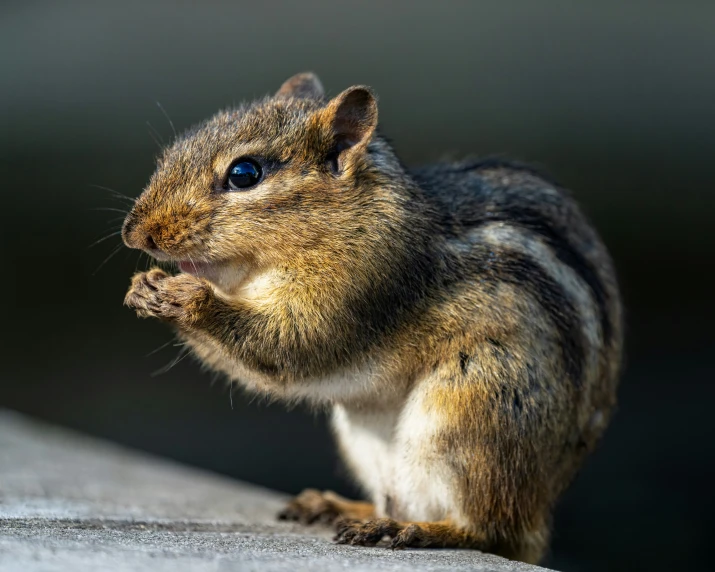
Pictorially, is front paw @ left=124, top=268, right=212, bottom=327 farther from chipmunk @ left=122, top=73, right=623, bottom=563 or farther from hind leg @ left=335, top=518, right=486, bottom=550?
hind leg @ left=335, top=518, right=486, bottom=550

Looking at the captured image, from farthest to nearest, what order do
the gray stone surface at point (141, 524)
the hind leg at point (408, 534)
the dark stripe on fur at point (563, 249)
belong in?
the dark stripe on fur at point (563, 249) → the hind leg at point (408, 534) → the gray stone surface at point (141, 524)

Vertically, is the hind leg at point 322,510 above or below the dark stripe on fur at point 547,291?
below

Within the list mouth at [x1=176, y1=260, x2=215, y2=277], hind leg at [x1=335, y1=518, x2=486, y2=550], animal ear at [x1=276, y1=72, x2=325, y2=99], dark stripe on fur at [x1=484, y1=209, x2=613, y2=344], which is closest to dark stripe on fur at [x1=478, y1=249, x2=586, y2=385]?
dark stripe on fur at [x1=484, y1=209, x2=613, y2=344]

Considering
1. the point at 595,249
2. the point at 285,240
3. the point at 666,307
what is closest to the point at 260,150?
the point at 285,240

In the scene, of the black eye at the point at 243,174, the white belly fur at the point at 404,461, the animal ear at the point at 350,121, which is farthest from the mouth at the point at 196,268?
the white belly fur at the point at 404,461

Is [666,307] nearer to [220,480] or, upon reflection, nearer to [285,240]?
[220,480]

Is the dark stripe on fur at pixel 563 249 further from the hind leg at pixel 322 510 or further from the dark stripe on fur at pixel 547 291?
the hind leg at pixel 322 510

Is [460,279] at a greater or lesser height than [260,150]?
lesser

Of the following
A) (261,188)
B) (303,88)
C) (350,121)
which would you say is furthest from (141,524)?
(303,88)
